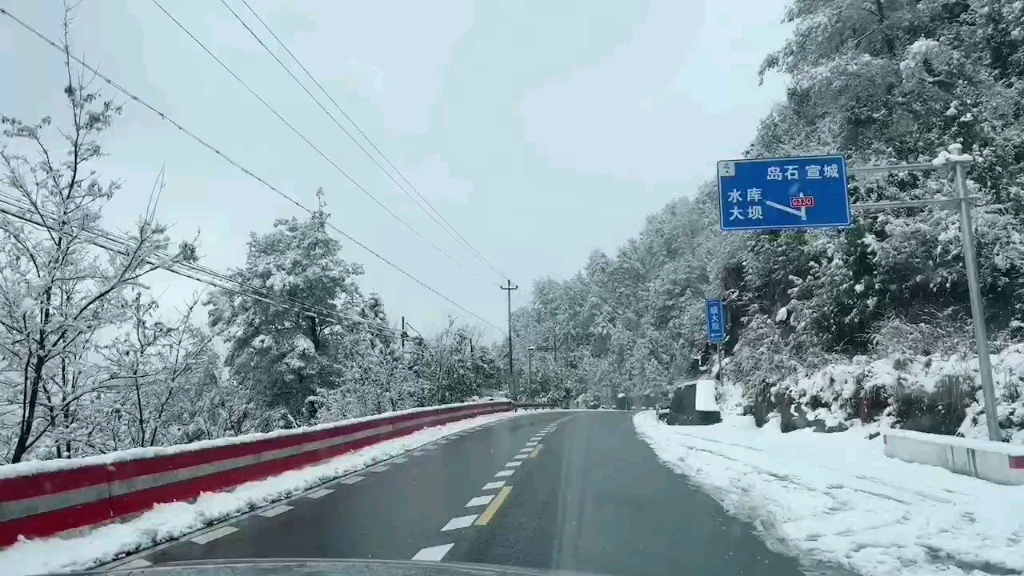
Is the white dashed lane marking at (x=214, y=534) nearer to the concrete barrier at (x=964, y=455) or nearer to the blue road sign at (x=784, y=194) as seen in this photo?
the concrete barrier at (x=964, y=455)

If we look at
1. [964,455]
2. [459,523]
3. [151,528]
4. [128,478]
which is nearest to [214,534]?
[151,528]

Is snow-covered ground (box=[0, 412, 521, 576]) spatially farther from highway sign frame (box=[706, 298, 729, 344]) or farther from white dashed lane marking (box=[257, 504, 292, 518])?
highway sign frame (box=[706, 298, 729, 344])

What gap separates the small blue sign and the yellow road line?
76.5 ft

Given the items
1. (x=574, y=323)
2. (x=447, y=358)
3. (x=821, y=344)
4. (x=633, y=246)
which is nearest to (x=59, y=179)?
(x=821, y=344)

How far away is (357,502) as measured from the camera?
10.1 metres

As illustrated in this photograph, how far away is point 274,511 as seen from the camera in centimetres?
954

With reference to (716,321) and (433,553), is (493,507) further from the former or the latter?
(716,321)

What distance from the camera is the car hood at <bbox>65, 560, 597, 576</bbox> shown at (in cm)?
454

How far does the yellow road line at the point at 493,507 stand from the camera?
8500 mm

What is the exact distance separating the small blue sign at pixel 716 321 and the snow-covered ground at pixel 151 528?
22.3m

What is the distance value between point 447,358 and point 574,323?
68512 mm

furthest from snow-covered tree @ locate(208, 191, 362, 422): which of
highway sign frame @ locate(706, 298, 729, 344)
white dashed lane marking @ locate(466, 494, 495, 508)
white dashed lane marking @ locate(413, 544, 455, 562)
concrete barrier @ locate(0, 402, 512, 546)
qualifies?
white dashed lane marking @ locate(413, 544, 455, 562)

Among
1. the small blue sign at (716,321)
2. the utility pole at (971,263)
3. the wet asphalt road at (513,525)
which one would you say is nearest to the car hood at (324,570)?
the wet asphalt road at (513,525)

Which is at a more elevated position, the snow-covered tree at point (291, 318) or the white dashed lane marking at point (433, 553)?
the snow-covered tree at point (291, 318)
